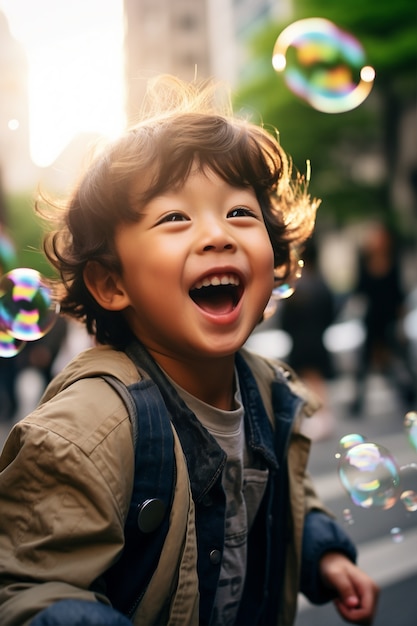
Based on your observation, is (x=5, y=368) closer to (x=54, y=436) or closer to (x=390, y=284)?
(x=390, y=284)

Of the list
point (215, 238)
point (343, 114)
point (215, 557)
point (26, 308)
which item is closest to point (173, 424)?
point (215, 557)

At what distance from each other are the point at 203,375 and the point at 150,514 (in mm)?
397

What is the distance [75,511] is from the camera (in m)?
1.35

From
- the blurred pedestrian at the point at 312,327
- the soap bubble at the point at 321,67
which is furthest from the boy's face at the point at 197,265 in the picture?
the blurred pedestrian at the point at 312,327

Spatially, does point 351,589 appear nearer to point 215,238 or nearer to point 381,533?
point 215,238

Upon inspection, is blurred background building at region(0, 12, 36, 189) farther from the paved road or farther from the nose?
the paved road

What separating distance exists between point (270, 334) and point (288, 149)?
28.7ft

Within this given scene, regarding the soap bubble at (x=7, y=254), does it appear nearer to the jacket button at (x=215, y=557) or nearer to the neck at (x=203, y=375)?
the neck at (x=203, y=375)

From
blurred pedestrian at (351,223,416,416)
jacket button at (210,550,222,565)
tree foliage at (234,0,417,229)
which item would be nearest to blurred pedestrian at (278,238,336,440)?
blurred pedestrian at (351,223,416,416)

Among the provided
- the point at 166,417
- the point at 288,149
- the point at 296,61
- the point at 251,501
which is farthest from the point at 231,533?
the point at 288,149

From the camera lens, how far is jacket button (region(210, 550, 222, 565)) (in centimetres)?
158

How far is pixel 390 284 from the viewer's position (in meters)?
6.90

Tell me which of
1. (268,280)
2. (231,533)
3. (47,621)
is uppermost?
(268,280)

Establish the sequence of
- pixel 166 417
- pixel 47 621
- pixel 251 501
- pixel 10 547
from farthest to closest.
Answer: pixel 251 501 → pixel 166 417 → pixel 10 547 → pixel 47 621
